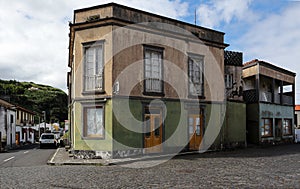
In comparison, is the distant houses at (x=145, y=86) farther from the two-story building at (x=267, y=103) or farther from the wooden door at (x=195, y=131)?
the two-story building at (x=267, y=103)

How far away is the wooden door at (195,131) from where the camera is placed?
17.2 metres

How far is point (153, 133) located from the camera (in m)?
15.6

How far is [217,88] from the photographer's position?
18.7 meters

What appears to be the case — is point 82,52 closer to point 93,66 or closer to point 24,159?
point 93,66

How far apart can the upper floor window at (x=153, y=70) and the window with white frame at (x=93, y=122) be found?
2588mm

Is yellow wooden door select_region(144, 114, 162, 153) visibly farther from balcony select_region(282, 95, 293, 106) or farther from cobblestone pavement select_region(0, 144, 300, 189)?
balcony select_region(282, 95, 293, 106)

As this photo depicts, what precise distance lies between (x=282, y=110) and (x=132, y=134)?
1711cm

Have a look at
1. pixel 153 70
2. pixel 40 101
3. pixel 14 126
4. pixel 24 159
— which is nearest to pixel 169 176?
pixel 153 70

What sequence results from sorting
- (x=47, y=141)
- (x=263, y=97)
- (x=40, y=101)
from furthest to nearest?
1. (x=40, y=101)
2. (x=47, y=141)
3. (x=263, y=97)

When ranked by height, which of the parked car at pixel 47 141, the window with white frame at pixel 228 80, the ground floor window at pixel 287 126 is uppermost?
the window with white frame at pixel 228 80

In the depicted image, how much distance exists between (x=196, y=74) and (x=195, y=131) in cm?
325

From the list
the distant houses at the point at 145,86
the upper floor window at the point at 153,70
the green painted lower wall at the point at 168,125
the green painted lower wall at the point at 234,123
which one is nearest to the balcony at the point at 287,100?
the green painted lower wall at the point at 234,123

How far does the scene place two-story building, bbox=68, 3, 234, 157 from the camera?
14.4m

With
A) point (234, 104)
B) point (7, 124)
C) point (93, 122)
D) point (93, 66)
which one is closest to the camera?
point (93, 122)
